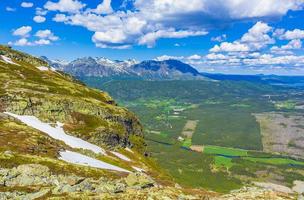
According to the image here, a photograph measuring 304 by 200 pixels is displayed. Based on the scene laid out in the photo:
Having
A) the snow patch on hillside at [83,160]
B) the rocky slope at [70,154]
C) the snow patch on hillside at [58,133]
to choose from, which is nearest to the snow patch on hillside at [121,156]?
the rocky slope at [70,154]

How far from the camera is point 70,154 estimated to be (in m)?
117

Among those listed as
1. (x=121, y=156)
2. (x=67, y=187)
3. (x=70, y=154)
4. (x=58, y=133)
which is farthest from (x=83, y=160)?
(x=67, y=187)

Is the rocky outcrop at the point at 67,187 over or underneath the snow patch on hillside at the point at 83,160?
over

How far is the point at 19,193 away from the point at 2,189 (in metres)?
3.73

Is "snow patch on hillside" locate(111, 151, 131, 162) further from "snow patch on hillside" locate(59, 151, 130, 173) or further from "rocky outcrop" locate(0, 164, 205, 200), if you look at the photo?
"rocky outcrop" locate(0, 164, 205, 200)

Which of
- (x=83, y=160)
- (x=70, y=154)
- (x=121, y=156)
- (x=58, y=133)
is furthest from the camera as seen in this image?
(x=121, y=156)

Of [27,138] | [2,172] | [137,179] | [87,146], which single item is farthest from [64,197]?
[87,146]

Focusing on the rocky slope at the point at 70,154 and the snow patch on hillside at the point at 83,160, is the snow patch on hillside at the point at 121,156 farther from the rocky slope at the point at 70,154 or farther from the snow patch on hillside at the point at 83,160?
the snow patch on hillside at the point at 83,160

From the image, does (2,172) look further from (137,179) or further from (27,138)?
(27,138)

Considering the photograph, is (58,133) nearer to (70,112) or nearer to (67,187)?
(70,112)

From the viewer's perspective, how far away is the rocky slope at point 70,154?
194 ft

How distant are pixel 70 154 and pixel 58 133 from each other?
25.0 metres

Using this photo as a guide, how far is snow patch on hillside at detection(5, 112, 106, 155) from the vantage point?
13412 centimetres

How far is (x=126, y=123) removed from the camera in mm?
195000
